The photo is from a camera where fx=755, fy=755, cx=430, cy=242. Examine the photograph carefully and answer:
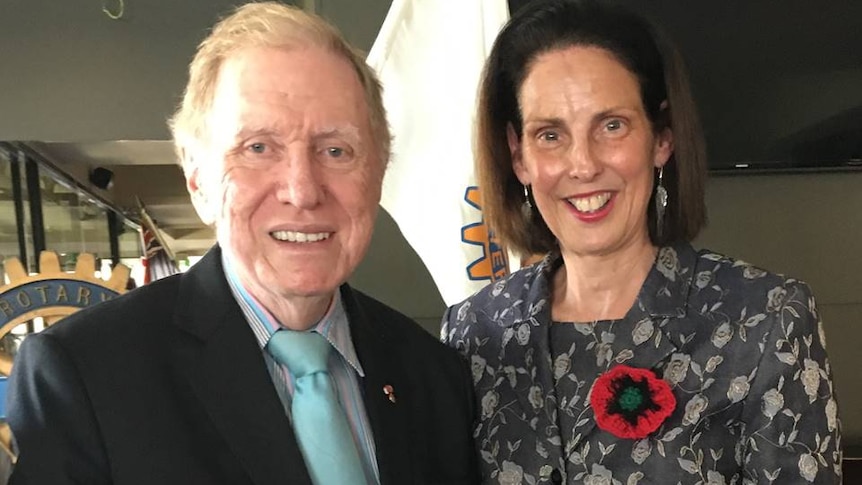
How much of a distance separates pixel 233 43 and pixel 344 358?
49 cm

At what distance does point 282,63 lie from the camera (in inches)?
41.2

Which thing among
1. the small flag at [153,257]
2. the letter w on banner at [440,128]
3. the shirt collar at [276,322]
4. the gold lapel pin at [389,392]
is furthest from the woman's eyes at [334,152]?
the small flag at [153,257]

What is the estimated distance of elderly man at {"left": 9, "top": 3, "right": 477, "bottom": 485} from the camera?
3.06 feet

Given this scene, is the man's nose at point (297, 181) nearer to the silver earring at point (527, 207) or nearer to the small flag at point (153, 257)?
the silver earring at point (527, 207)

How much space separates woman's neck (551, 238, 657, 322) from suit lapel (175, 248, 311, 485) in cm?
58

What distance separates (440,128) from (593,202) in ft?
2.35

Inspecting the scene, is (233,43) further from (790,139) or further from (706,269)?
(790,139)

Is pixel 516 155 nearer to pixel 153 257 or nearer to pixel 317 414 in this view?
pixel 317 414

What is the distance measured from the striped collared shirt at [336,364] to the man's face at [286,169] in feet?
0.08

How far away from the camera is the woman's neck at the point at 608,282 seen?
134 cm

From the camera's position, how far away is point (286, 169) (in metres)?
1.04

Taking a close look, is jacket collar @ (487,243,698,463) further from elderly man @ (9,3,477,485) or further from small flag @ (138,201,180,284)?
small flag @ (138,201,180,284)

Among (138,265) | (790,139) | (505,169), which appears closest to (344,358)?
(505,169)

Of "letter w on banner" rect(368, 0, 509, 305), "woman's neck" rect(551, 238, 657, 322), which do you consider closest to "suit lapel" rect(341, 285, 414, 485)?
"woman's neck" rect(551, 238, 657, 322)
